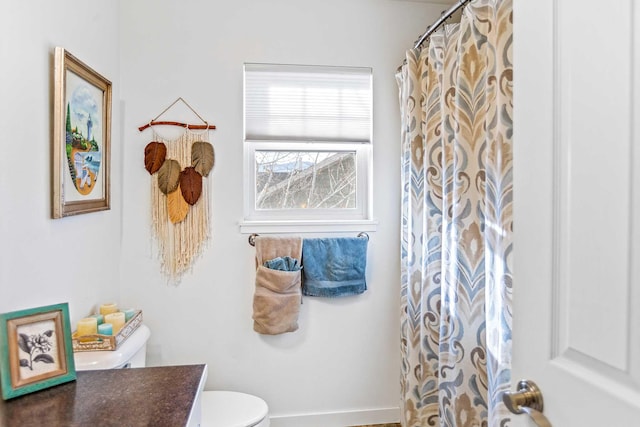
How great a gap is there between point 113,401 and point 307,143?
1.53 m

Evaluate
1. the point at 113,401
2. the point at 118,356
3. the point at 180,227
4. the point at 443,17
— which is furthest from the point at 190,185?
the point at 443,17

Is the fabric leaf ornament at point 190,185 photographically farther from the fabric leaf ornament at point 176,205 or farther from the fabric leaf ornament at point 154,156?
the fabric leaf ornament at point 154,156

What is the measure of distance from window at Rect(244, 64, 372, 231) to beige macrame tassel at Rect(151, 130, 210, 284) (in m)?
0.24

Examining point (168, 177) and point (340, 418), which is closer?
point (168, 177)

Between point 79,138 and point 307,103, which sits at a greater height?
point 307,103

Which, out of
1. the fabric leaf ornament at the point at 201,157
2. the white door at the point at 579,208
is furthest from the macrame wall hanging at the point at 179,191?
the white door at the point at 579,208

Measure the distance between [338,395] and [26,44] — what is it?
205 centimetres

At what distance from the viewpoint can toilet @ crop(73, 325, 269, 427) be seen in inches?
A: 55.0

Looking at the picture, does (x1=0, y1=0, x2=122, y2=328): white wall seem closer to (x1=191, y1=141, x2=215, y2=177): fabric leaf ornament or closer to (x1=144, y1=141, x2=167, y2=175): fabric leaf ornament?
(x1=144, y1=141, x2=167, y2=175): fabric leaf ornament

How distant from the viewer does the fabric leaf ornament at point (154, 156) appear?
202 centimetres

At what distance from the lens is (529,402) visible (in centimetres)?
79

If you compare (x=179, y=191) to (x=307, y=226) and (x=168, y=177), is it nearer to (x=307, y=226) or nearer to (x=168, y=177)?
(x=168, y=177)

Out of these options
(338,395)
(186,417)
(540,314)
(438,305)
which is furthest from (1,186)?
(338,395)

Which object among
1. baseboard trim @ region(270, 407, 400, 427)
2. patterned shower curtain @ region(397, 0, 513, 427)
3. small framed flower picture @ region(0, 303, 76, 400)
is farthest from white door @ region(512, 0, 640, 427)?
baseboard trim @ region(270, 407, 400, 427)
